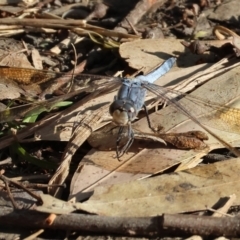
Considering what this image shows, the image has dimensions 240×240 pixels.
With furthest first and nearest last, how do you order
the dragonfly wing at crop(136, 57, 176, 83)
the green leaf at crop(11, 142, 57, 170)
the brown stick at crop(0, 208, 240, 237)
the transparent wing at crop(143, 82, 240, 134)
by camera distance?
the dragonfly wing at crop(136, 57, 176, 83), the transparent wing at crop(143, 82, 240, 134), the green leaf at crop(11, 142, 57, 170), the brown stick at crop(0, 208, 240, 237)

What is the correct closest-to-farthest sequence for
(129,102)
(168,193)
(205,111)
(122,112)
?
(168,193) → (122,112) → (129,102) → (205,111)

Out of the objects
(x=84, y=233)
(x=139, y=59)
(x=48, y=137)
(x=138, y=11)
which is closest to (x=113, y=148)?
(x=48, y=137)

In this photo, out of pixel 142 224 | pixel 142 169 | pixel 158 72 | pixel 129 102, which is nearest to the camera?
pixel 142 224

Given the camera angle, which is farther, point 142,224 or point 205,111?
point 205,111

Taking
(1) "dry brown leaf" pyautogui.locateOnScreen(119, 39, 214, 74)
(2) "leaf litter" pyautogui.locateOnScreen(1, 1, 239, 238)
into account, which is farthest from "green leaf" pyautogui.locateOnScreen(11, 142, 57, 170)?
(1) "dry brown leaf" pyautogui.locateOnScreen(119, 39, 214, 74)

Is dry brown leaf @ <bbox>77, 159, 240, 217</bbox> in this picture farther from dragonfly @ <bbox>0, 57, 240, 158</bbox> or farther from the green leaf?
the green leaf

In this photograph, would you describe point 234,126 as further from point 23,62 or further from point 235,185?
point 23,62

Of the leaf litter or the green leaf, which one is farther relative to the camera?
the green leaf

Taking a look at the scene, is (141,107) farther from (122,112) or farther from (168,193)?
(168,193)

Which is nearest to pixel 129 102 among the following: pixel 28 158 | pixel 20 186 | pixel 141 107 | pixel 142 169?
pixel 141 107
